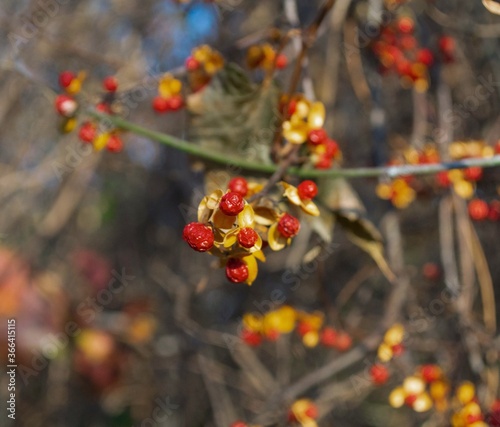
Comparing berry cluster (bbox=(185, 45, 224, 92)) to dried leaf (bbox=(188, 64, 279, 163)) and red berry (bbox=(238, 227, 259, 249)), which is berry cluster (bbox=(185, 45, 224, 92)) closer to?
dried leaf (bbox=(188, 64, 279, 163))

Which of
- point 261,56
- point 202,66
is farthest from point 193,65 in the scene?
point 261,56

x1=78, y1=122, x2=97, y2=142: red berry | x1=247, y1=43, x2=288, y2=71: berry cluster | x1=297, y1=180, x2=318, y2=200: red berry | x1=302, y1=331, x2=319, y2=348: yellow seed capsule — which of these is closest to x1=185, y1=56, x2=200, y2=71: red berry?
x1=247, y1=43, x2=288, y2=71: berry cluster

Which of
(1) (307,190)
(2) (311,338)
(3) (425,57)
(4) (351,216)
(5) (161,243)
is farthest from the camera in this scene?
(5) (161,243)

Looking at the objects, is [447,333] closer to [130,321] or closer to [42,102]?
[130,321]

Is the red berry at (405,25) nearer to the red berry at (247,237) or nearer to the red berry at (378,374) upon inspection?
the red berry at (378,374)

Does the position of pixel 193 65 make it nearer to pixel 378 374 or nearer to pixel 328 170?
pixel 328 170

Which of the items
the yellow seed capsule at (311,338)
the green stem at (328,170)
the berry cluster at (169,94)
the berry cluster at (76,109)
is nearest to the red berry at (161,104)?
the berry cluster at (169,94)

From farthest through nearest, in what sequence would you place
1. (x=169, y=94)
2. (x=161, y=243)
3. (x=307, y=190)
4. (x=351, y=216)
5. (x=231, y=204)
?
1. (x=161, y=243)
2. (x=169, y=94)
3. (x=351, y=216)
4. (x=307, y=190)
5. (x=231, y=204)
